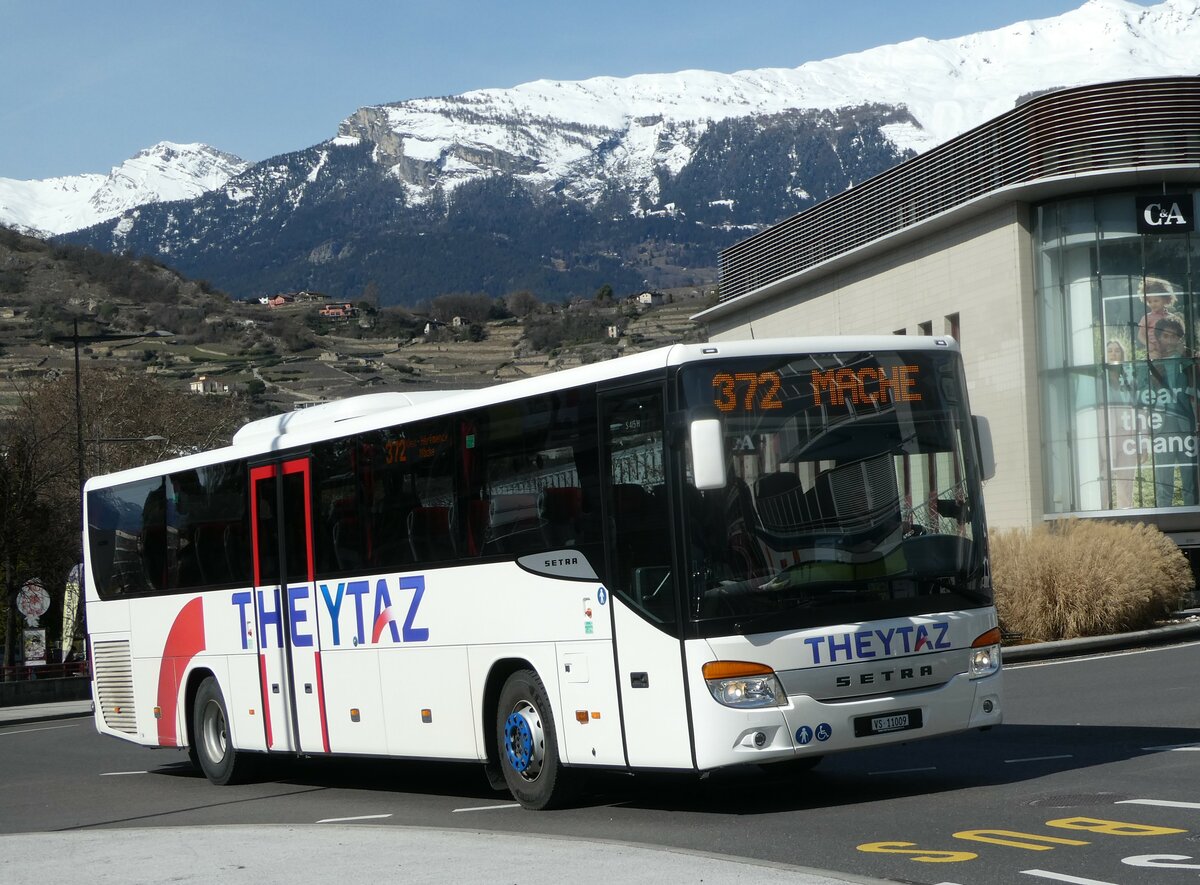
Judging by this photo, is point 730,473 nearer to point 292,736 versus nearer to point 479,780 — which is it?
point 479,780

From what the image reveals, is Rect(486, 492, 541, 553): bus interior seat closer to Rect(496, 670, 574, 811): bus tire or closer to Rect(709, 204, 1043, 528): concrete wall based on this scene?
Rect(496, 670, 574, 811): bus tire

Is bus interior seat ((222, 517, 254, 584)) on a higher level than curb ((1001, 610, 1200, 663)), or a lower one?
higher

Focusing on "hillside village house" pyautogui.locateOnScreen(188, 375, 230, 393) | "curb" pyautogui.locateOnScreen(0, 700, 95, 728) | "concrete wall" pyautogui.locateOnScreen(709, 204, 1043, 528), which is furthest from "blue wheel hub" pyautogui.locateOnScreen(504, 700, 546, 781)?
"hillside village house" pyautogui.locateOnScreen(188, 375, 230, 393)

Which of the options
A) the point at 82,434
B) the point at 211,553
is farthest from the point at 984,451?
the point at 82,434

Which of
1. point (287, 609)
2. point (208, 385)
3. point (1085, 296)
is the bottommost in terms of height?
point (287, 609)

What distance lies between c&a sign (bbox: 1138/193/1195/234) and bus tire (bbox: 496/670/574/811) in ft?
113

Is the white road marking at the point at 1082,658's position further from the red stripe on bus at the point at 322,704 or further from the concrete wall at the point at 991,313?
the concrete wall at the point at 991,313

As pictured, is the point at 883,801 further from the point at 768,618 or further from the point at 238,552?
the point at 238,552

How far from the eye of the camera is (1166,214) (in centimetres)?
4209

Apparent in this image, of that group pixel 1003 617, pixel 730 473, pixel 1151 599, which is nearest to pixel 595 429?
pixel 730 473

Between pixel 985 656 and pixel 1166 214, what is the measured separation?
112ft

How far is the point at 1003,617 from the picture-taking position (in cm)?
2614

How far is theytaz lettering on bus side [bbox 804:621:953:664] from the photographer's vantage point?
405 inches

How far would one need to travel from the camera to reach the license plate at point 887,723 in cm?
1037
